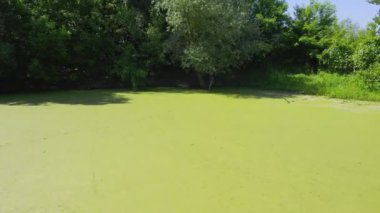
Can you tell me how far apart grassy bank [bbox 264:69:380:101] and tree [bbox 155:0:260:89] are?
1.08 metres

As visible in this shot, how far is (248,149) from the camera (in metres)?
4.06

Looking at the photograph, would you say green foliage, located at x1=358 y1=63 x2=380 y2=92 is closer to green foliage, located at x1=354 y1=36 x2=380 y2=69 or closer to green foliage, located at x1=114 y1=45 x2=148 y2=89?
green foliage, located at x1=354 y1=36 x2=380 y2=69

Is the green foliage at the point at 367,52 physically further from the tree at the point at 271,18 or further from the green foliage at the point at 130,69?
the green foliage at the point at 130,69

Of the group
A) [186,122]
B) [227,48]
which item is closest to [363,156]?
[186,122]

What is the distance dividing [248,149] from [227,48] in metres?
4.99

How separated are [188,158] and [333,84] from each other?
18.7 ft

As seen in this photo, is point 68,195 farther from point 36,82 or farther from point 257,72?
point 257,72

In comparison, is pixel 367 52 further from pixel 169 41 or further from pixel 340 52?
pixel 169 41

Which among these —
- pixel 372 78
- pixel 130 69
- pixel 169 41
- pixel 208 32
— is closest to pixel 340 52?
pixel 372 78

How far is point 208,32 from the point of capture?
879 cm

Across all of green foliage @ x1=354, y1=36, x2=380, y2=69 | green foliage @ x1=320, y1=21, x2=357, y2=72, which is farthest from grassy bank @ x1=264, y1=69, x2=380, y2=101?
green foliage @ x1=320, y1=21, x2=357, y2=72

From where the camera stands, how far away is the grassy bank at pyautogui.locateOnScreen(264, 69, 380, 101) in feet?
25.1

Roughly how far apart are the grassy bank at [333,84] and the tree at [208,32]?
42.5 inches

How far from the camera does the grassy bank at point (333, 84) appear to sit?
766 centimetres
